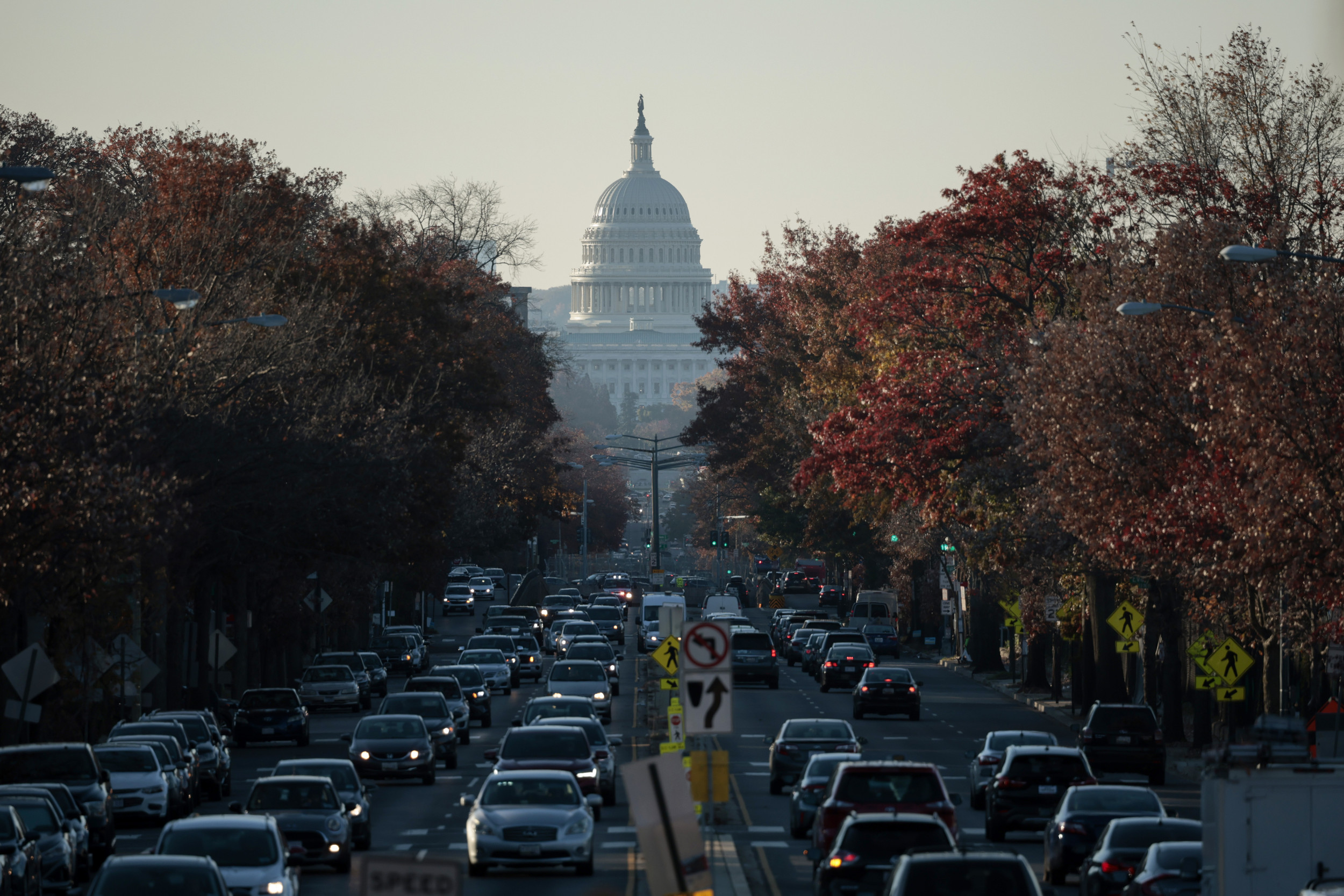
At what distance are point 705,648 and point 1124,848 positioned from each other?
5.81 m

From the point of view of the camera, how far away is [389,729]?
38781mm

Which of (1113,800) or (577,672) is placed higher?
(577,672)

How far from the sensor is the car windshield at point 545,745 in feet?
108

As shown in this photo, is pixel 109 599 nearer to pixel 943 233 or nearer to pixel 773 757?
pixel 773 757

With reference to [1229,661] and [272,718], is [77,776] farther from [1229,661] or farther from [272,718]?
[1229,661]

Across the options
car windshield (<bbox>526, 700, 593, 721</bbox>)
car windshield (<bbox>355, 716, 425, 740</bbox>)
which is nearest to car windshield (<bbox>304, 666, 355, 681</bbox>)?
car windshield (<bbox>526, 700, 593, 721</bbox>)

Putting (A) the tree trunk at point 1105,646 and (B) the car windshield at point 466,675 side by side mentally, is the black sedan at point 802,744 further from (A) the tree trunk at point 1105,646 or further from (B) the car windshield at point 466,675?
(B) the car windshield at point 466,675

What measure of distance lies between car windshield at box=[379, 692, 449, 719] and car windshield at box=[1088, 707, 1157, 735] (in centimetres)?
1266

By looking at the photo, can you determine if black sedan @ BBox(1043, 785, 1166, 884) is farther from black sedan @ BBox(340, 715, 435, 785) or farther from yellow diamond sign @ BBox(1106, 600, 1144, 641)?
yellow diamond sign @ BBox(1106, 600, 1144, 641)

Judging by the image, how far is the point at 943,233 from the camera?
47844 mm

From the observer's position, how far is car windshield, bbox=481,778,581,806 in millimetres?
26406

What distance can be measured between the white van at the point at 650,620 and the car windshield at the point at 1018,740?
42.9 meters

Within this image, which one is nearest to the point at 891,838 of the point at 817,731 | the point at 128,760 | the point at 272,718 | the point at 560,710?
the point at 817,731

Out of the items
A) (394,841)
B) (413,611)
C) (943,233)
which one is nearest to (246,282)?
(943,233)
